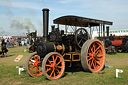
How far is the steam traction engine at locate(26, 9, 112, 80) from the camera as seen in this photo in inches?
216

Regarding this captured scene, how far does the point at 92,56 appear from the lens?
20.5 ft

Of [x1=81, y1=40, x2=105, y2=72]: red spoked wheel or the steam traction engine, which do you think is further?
[x1=81, y1=40, x2=105, y2=72]: red spoked wheel

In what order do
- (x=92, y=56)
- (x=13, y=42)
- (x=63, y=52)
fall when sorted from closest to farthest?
1. (x=63, y=52)
2. (x=92, y=56)
3. (x=13, y=42)

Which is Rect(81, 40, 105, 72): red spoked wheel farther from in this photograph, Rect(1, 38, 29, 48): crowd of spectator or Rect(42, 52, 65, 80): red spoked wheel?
Rect(1, 38, 29, 48): crowd of spectator

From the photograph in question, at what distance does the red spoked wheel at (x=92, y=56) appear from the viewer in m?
5.92

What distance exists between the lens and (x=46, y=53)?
18.2 feet

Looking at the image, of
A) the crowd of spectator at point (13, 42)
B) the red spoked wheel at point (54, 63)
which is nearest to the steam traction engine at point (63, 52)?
the red spoked wheel at point (54, 63)

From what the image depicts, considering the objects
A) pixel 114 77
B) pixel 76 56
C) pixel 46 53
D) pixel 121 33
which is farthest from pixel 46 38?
pixel 121 33

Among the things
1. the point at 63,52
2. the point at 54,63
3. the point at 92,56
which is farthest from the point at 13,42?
the point at 54,63

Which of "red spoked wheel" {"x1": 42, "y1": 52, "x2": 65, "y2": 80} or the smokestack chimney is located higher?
the smokestack chimney

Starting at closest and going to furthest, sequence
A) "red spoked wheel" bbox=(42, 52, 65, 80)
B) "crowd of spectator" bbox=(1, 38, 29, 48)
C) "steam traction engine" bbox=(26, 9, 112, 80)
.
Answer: "red spoked wheel" bbox=(42, 52, 65, 80) → "steam traction engine" bbox=(26, 9, 112, 80) → "crowd of spectator" bbox=(1, 38, 29, 48)

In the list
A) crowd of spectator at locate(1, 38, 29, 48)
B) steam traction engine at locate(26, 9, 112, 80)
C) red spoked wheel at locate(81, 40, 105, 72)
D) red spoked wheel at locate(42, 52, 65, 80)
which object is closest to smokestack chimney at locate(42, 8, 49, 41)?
steam traction engine at locate(26, 9, 112, 80)

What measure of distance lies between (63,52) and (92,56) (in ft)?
3.60

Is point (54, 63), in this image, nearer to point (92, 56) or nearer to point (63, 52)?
point (63, 52)
